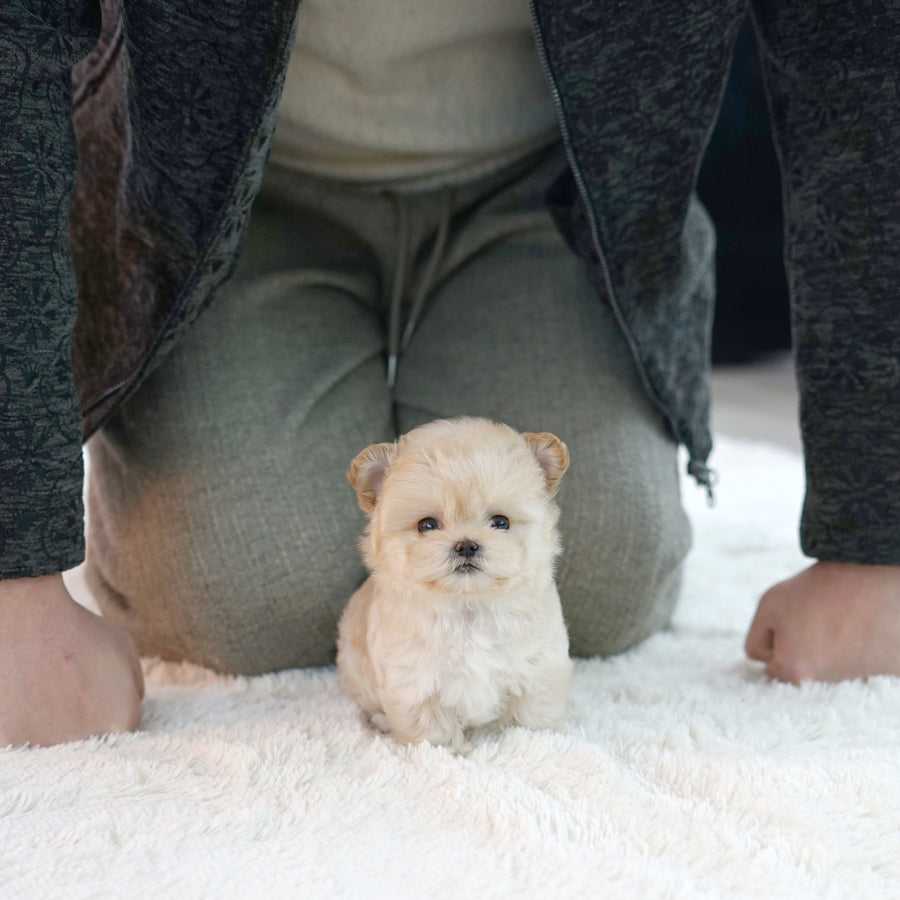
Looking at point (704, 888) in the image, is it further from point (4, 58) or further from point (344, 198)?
point (344, 198)

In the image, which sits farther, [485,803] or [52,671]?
[52,671]

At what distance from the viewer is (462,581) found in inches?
28.1

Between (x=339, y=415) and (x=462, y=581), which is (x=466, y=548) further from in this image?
(x=339, y=415)

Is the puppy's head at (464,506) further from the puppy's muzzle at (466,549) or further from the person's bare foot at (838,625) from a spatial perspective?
the person's bare foot at (838,625)

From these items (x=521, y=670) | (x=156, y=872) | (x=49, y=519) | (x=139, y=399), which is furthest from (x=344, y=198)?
(x=156, y=872)

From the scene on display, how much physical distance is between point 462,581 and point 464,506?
0.17 feet

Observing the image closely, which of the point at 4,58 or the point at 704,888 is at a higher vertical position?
the point at 4,58

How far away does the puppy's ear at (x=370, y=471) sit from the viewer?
76 cm

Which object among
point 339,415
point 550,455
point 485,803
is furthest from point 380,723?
point 339,415

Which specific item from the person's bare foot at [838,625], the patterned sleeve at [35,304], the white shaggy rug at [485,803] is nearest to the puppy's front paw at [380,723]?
the white shaggy rug at [485,803]

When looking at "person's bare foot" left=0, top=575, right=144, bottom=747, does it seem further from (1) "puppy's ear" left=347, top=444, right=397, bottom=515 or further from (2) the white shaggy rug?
(1) "puppy's ear" left=347, top=444, right=397, bottom=515

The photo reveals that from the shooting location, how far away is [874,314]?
0.96m

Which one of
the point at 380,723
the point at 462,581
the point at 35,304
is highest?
the point at 35,304

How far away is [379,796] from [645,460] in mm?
541
